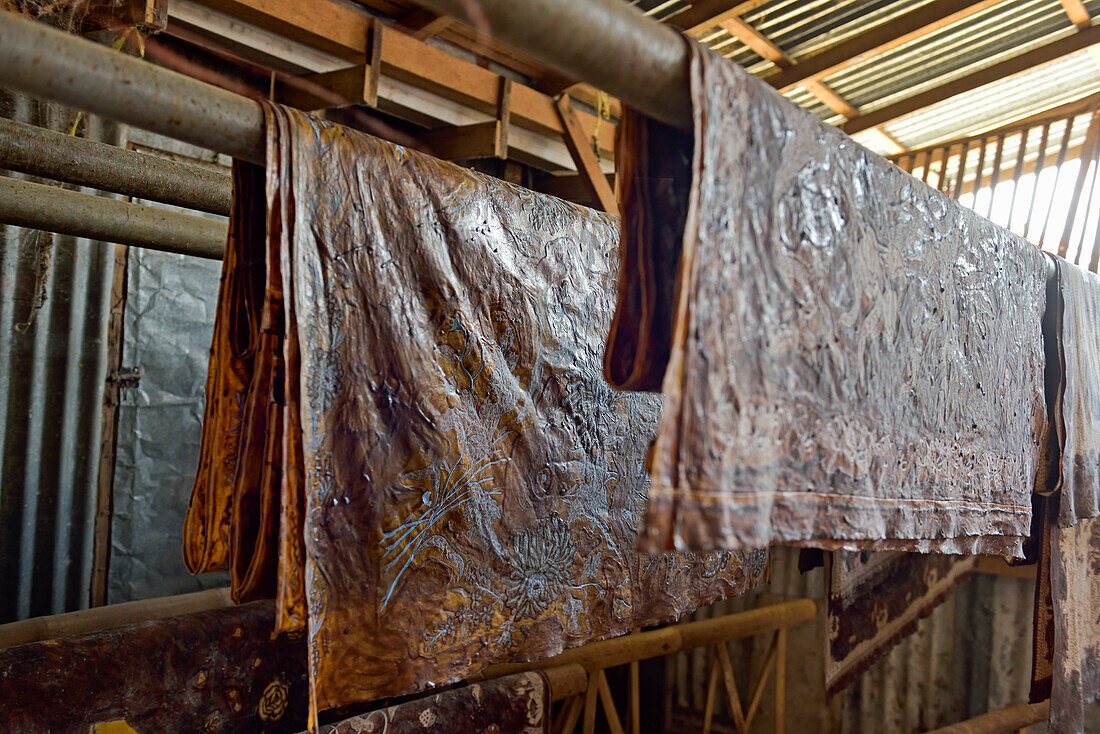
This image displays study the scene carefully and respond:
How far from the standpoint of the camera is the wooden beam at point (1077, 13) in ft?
10.3

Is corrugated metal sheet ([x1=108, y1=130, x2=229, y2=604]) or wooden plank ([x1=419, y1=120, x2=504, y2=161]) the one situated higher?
wooden plank ([x1=419, y1=120, x2=504, y2=161])

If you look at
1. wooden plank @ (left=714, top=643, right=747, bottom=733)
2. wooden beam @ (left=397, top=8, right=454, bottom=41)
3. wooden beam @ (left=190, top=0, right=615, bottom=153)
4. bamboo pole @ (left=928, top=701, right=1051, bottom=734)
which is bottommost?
wooden plank @ (left=714, top=643, right=747, bottom=733)

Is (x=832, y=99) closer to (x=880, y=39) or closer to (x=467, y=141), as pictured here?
(x=880, y=39)

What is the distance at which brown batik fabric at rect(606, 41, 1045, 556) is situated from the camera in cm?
95

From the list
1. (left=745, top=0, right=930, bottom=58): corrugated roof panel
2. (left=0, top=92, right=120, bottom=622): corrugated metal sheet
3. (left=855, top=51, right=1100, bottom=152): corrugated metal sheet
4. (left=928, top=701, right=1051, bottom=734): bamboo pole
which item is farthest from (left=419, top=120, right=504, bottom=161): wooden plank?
(left=928, top=701, right=1051, bottom=734): bamboo pole

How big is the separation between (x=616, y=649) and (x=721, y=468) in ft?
8.06

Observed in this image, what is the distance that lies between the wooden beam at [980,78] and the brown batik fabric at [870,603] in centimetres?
222

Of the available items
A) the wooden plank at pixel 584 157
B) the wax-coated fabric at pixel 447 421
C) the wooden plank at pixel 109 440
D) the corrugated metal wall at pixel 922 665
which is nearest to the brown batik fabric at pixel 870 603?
the corrugated metal wall at pixel 922 665

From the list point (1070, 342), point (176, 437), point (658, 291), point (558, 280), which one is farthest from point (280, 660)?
point (1070, 342)

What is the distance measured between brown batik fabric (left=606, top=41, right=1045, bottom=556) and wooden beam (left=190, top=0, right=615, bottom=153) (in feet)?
6.56

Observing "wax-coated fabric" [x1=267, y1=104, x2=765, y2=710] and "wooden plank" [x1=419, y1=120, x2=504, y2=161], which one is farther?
"wooden plank" [x1=419, y1=120, x2=504, y2=161]

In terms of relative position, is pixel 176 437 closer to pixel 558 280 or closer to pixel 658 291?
pixel 558 280

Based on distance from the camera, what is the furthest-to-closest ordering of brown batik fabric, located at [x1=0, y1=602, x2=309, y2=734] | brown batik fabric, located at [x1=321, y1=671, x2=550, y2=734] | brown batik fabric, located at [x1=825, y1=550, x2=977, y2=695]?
brown batik fabric, located at [x1=825, y1=550, x2=977, y2=695]
brown batik fabric, located at [x1=321, y1=671, x2=550, y2=734]
brown batik fabric, located at [x1=0, y1=602, x2=309, y2=734]

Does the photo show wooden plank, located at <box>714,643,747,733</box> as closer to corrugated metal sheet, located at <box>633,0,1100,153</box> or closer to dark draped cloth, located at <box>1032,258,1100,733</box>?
dark draped cloth, located at <box>1032,258,1100,733</box>
